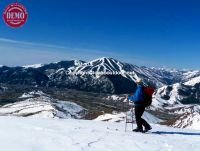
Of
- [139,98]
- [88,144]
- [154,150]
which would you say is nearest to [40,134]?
[88,144]

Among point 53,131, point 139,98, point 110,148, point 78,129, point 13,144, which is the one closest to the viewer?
point 13,144

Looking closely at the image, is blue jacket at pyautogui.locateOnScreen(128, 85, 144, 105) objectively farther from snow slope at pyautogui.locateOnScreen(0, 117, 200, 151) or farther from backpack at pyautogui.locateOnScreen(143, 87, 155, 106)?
snow slope at pyautogui.locateOnScreen(0, 117, 200, 151)

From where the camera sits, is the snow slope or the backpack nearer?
the snow slope

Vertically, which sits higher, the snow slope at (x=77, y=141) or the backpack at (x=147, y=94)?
the backpack at (x=147, y=94)

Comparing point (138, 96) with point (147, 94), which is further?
point (147, 94)

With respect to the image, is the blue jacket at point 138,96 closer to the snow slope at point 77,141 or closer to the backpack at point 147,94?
the backpack at point 147,94

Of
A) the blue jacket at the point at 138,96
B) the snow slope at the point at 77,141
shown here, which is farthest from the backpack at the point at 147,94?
the snow slope at the point at 77,141

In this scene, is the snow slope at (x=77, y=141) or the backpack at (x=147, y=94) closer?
the snow slope at (x=77, y=141)

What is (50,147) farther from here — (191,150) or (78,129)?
(191,150)

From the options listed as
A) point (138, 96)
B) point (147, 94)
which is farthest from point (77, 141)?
point (147, 94)

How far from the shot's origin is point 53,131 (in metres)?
20.7

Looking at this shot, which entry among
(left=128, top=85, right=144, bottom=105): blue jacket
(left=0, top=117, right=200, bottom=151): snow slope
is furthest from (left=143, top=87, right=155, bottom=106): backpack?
(left=0, top=117, right=200, bottom=151): snow slope

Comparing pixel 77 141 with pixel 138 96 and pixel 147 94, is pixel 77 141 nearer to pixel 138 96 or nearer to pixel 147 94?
pixel 138 96

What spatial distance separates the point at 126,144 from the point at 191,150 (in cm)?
387
